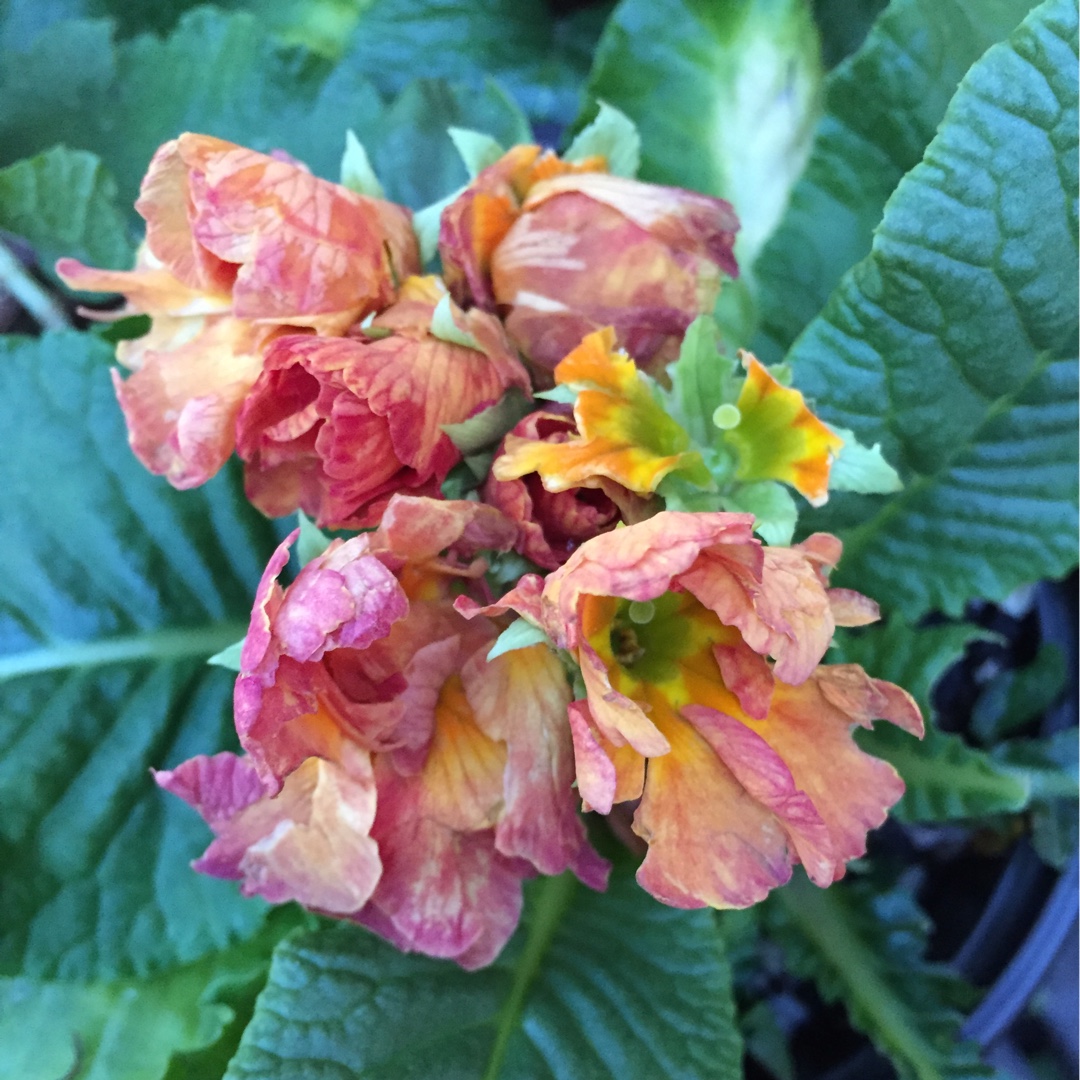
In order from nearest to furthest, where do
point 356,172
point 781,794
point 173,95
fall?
point 781,794, point 356,172, point 173,95

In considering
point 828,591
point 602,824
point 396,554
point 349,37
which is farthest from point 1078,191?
point 349,37

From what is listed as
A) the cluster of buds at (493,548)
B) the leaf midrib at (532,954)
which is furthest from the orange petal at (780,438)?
the leaf midrib at (532,954)

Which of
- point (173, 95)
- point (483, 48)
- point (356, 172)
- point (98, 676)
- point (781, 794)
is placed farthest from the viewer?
point (483, 48)

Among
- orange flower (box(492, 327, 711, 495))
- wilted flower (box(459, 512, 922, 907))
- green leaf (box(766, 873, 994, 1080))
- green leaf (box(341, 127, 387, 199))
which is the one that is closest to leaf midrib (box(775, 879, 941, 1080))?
green leaf (box(766, 873, 994, 1080))

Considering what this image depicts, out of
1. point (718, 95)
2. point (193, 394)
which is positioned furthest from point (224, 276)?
point (718, 95)

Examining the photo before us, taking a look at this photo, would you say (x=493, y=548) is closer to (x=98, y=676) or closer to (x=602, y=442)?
(x=602, y=442)

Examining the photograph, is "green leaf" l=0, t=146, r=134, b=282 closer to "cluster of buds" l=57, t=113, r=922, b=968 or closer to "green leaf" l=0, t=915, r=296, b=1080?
"cluster of buds" l=57, t=113, r=922, b=968
